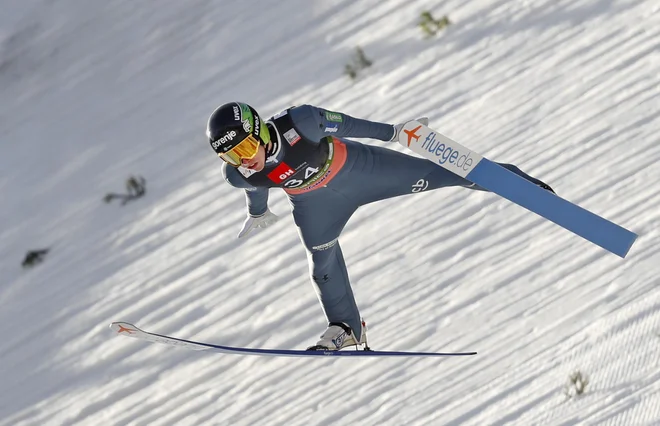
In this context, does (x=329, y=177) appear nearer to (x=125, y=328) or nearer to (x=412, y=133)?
(x=412, y=133)

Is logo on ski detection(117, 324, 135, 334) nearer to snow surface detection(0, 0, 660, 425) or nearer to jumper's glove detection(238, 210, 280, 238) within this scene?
jumper's glove detection(238, 210, 280, 238)

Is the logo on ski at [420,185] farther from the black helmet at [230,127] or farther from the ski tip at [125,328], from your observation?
the ski tip at [125,328]

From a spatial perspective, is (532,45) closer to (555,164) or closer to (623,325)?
(555,164)

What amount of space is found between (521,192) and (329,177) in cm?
105

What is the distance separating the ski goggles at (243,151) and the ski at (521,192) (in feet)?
2.71

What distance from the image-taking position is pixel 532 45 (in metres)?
7.11

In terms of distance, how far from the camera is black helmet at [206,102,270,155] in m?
5.18

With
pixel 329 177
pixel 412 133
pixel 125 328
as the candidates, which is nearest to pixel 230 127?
pixel 329 177

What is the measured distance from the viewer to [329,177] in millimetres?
5676

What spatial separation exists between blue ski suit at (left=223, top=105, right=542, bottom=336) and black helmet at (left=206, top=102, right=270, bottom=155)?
211mm

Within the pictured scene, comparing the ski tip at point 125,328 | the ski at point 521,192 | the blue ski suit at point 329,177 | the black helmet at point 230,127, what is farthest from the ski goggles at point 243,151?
the ski tip at point 125,328

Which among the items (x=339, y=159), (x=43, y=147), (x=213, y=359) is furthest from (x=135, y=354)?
(x=339, y=159)

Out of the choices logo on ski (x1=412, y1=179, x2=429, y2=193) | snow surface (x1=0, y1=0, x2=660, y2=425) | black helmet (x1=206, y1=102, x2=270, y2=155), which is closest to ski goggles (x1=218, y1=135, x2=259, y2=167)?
black helmet (x1=206, y1=102, x2=270, y2=155)

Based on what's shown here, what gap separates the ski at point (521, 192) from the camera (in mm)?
5629
